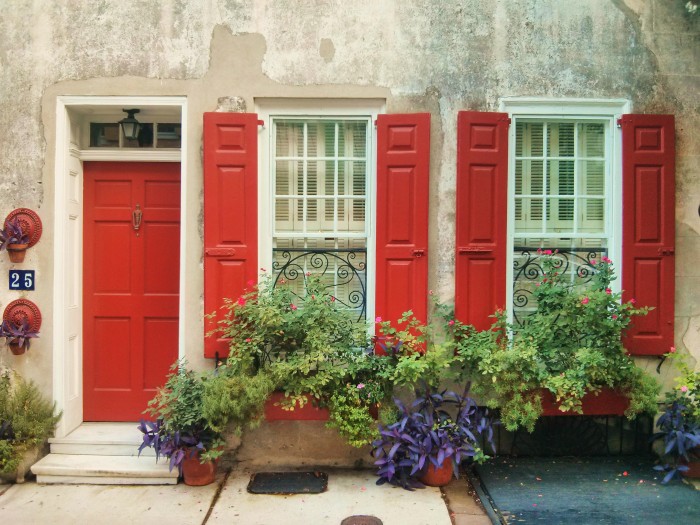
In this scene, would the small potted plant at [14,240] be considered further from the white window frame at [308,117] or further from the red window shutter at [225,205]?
the white window frame at [308,117]

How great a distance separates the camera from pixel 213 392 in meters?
4.73

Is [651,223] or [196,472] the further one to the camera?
[651,223]

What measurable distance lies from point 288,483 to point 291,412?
543 mm

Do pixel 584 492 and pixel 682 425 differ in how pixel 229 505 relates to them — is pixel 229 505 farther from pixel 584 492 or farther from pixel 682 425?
pixel 682 425

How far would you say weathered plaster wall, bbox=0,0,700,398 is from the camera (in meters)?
5.28

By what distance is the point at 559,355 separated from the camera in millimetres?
4977

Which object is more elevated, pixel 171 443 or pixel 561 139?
pixel 561 139

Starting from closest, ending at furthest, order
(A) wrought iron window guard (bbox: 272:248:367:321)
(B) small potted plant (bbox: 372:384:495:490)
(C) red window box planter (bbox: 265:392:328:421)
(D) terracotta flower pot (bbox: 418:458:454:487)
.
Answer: (B) small potted plant (bbox: 372:384:495:490) → (D) terracotta flower pot (bbox: 418:458:454:487) → (C) red window box planter (bbox: 265:392:328:421) → (A) wrought iron window guard (bbox: 272:248:367:321)

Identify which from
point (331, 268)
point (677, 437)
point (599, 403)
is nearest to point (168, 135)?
point (331, 268)

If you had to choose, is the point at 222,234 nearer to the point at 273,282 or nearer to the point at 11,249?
the point at 273,282

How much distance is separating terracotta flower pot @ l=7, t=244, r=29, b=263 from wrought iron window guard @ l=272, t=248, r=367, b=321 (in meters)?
2.07

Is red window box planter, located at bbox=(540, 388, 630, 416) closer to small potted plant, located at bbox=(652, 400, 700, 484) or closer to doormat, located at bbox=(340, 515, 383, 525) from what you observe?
small potted plant, located at bbox=(652, 400, 700, 484)

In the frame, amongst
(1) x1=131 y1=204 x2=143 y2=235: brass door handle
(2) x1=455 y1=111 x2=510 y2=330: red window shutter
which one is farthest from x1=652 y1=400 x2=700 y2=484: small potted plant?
(1) x1=131 y1=204 x2=143 y2=235: brass door handle

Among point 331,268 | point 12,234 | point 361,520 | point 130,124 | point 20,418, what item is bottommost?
point 361,520
